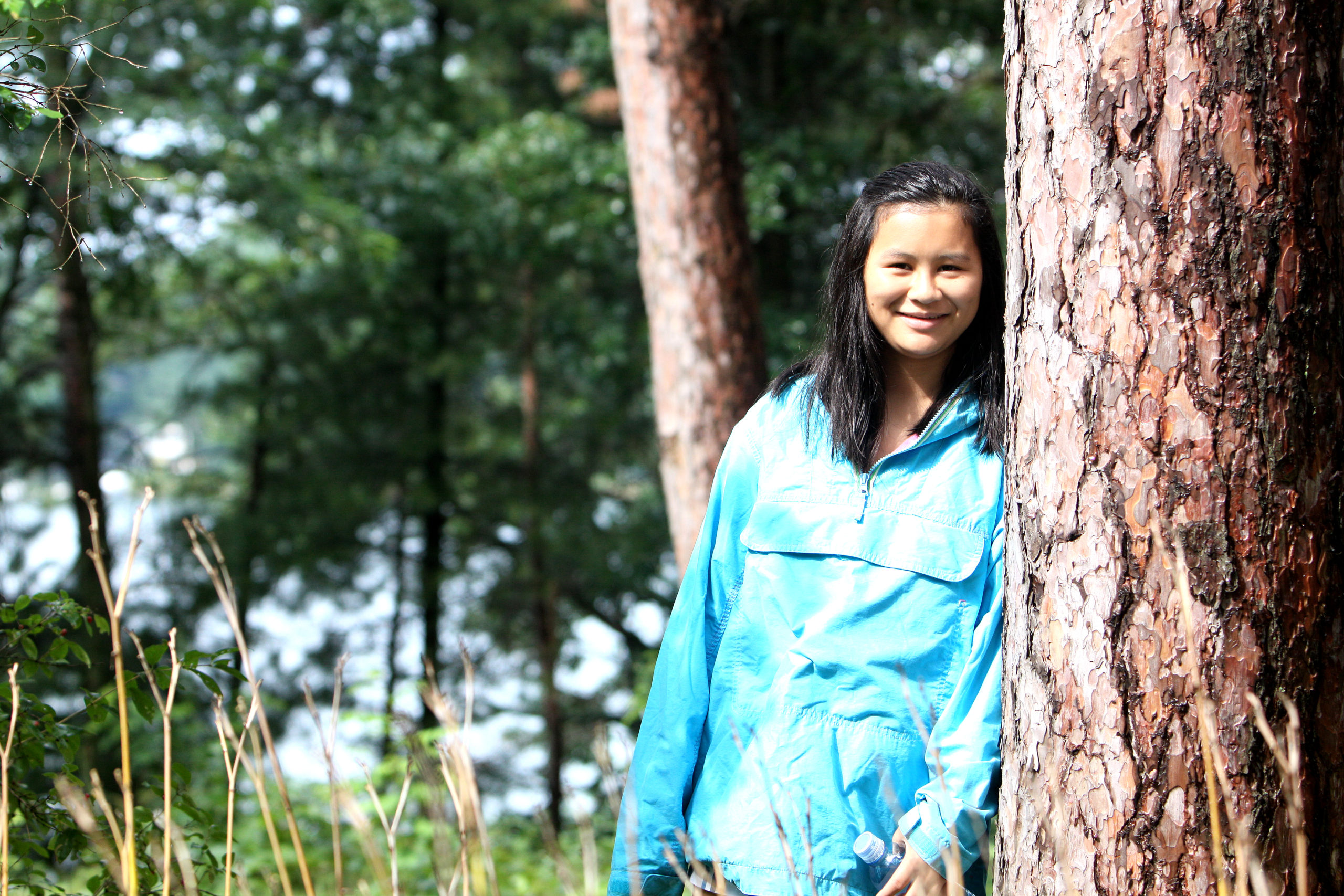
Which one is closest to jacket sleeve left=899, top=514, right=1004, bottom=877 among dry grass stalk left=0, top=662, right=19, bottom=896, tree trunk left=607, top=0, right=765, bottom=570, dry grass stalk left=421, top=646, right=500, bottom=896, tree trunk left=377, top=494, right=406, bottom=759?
dry grass stalk left=421, top=646, right=500, bottom=896

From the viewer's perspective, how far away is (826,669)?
1699mm

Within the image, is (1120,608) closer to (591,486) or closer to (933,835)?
(933,835)

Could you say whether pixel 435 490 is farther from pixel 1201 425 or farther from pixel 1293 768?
pixel 1293 768

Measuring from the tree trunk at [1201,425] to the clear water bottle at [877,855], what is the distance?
0.87 ft

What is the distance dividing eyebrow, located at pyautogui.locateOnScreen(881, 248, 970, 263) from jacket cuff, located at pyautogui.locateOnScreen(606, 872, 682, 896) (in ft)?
3.53

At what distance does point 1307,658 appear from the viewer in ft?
4.60

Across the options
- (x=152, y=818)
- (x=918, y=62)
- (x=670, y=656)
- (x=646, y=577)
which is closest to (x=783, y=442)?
(x=670, y=656)

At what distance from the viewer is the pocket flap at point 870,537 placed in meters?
1.70

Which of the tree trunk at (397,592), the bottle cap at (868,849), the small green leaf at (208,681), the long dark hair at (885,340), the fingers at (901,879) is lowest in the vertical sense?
the tree trunk at (397,592)

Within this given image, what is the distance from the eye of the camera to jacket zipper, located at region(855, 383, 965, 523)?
1768 mm

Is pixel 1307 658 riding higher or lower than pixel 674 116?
lower

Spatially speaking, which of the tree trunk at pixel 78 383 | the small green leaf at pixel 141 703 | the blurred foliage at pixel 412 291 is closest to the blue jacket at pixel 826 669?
the small green leaf at pixel 141 703

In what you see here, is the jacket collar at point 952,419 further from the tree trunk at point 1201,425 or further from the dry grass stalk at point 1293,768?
the dry grass stalk at point 1293,768

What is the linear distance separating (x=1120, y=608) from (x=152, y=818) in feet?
5.19
